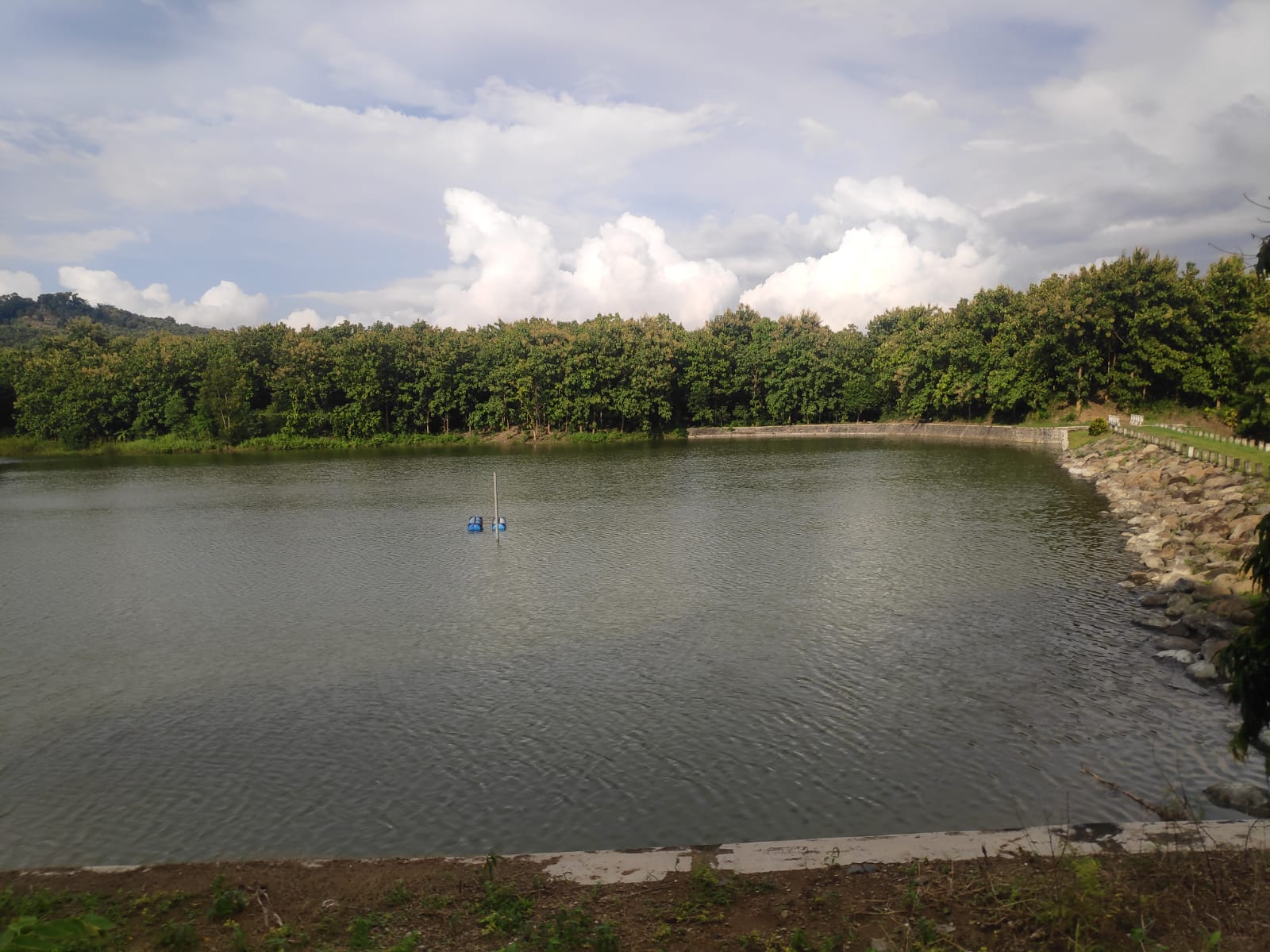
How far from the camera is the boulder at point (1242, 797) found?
12898 mm

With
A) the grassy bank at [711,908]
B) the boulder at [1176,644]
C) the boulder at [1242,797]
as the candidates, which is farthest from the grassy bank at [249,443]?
the grassy bank at [711,908]

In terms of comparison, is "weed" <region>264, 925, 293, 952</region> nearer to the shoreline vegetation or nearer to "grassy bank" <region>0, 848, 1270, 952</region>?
"grassy bank" <region>0, 848, 1270, 952</region>

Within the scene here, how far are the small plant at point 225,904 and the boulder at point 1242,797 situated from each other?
14.3 meters

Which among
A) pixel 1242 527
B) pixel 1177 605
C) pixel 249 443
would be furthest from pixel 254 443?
pixel 1177 605

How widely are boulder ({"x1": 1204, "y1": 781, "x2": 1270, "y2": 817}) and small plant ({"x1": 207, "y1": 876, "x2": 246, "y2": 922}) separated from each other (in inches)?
562

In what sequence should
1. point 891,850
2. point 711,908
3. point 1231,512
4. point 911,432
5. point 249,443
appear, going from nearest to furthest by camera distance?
point 711,908
point 891,850
point 1231,512
point 911,432
point 249,443

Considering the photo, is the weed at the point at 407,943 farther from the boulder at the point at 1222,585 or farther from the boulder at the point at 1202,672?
Result: the boulder at the point at 1222,585

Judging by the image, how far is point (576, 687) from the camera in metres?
19.8

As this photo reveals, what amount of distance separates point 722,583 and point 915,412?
3239 inches

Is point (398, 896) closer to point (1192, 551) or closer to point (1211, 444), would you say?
point (1192, 551)

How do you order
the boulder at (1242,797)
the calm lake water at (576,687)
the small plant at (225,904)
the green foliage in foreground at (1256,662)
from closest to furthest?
the green foliage in foreground at (1256,662) < the small plant at (225,904) < the boulder at (1242,797) < the calm lake water at (576,687)

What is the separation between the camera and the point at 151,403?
358 feet

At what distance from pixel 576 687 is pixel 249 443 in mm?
98139

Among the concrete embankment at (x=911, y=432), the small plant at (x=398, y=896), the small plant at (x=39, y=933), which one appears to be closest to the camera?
the small plant at (x=39, y=933)
